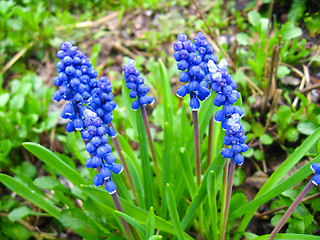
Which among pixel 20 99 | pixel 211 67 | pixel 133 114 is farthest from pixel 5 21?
pixel 211 67

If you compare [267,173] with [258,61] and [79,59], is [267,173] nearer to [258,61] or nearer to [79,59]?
[258,61]

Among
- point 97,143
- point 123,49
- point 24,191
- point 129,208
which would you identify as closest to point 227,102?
point 97,143

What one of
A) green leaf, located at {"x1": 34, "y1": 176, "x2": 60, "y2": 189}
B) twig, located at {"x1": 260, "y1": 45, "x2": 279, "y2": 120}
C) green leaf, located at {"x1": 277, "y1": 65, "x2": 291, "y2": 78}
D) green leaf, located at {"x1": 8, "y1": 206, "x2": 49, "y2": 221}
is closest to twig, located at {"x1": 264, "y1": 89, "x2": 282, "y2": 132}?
twig, located at {"x1": 260, "y1": 45, "x2": 279, "y2": 120}

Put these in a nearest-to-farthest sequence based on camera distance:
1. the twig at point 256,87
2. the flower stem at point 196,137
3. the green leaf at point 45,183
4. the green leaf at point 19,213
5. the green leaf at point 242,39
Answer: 1. the flower stem at point 196,137
2. the green leaf at point 45,183
3. the green leaf at point 19,213
4. the twig at point 256,87
5. the green leaf at point 242,39

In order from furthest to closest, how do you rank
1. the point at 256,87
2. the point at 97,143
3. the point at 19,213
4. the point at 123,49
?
the point at 123,49, the point at 256,87, the point at 19,213, the point at 97,143

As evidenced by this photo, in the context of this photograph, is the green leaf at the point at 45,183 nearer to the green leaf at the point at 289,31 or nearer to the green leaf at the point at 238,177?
the green leaf at the point at 238,177

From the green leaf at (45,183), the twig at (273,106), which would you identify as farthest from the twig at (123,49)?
the green leaf at (45,183)

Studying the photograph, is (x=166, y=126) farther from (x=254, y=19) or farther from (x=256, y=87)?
(x=254, y=19)
